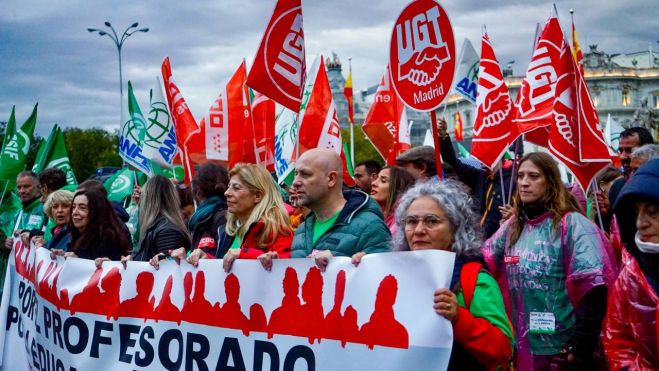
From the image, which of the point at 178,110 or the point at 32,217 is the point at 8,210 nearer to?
the point at 32,217

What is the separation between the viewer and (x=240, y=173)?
524cm

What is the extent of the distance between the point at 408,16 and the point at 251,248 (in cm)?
176

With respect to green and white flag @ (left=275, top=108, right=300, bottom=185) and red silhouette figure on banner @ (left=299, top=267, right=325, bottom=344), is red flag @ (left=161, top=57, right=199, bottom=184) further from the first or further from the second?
red silhouette figure on banner @ (left=299, top=267, right=325, bottom=344)

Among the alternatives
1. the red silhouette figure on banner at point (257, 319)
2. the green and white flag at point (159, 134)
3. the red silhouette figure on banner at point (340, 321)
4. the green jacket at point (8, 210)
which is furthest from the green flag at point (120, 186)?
the red silhouette figure on banner at point (340, 321)

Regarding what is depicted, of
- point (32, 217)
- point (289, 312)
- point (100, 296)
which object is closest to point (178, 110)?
point (32, 217)

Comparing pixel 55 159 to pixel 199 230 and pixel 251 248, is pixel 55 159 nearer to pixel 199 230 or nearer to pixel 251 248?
pixel 199 230

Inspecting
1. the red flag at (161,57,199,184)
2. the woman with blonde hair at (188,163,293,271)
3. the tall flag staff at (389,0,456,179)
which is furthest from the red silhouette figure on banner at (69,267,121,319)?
the red flag at (161,57,199,184)

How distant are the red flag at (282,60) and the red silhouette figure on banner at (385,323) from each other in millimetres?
3139

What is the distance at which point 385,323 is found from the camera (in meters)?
3.38

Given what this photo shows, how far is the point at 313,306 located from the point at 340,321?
0.21 m

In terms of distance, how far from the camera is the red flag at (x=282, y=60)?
634 centimetres

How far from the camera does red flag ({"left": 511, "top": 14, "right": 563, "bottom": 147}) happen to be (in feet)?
21.9

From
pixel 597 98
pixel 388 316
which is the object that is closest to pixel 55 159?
pixel 388 316

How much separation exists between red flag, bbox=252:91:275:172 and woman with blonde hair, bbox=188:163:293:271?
3985mm
